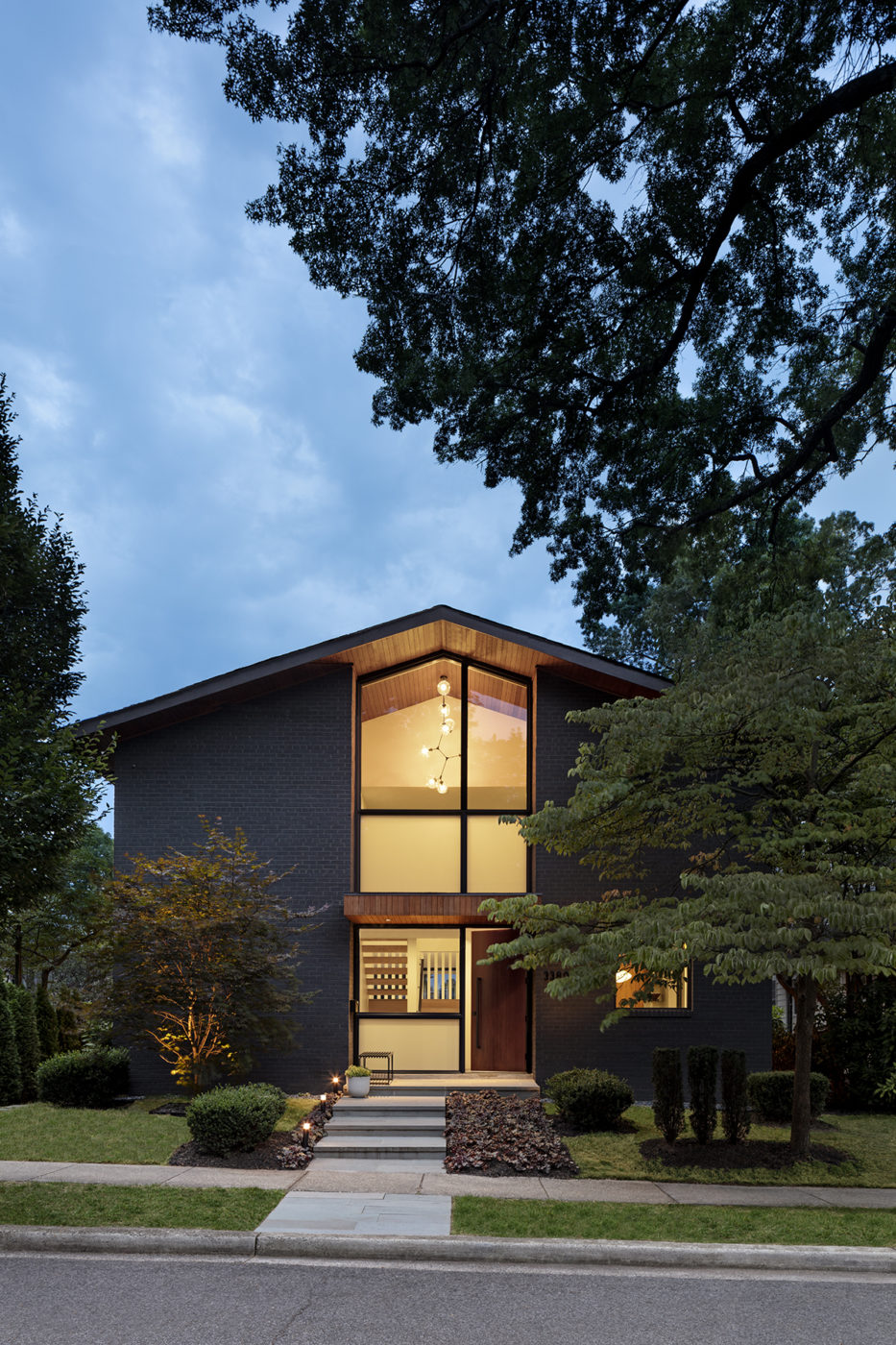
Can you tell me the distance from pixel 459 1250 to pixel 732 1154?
4620mm

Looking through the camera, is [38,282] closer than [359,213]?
No

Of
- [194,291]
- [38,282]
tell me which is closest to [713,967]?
[38,282]

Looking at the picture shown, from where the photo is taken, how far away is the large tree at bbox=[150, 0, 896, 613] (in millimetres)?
8438

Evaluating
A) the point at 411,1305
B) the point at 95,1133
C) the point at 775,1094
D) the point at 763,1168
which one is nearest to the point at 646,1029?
the point at 775,1094

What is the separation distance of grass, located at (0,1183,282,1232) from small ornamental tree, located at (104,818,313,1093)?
366 cm

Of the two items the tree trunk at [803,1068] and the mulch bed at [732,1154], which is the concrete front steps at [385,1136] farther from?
the tree trunk at [803,1068]

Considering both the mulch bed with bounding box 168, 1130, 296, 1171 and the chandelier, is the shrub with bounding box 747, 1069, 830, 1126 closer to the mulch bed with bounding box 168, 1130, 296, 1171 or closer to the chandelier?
the chandelier

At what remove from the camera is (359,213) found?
9.37 m

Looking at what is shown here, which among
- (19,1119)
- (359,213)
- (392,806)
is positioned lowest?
(19,1119)

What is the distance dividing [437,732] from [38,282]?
192560 millimetres

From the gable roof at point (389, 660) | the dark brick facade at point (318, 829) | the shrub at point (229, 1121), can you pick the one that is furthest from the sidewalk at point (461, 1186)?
the gable roof at point (389, 660)

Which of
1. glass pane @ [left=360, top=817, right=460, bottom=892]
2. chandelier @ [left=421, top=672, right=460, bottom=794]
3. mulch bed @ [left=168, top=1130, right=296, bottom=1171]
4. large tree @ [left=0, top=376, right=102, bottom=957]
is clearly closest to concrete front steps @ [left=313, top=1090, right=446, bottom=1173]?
mulch bed @ [left=168, top=1130, right=296, bottom=1171]

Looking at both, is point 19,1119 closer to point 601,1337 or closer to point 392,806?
point 392,806

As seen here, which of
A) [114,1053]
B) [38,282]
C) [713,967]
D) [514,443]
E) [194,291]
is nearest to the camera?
[713,967]
